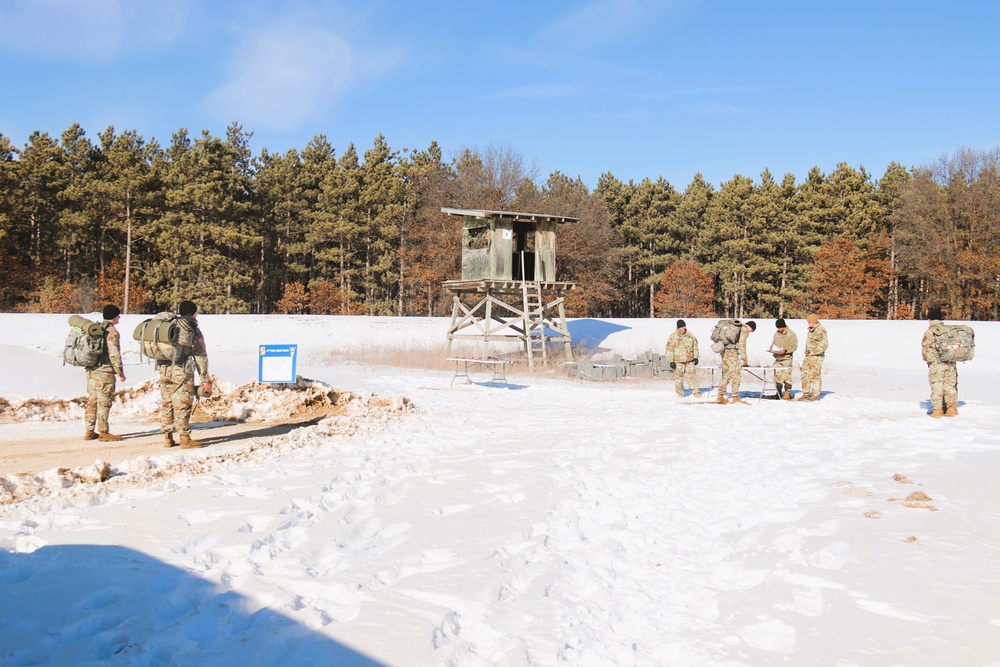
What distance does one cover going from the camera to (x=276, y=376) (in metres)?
15.3

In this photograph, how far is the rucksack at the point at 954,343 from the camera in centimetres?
1352

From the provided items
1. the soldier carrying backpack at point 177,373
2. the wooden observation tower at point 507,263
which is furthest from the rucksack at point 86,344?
the wooden observation tower at point 507,263

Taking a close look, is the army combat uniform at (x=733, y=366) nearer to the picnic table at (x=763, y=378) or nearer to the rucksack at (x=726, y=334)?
the rucksack at (x=726, y=334)

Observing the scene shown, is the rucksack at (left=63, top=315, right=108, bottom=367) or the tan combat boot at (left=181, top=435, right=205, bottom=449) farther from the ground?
the rucksack at (left=63, top=315, right=108, bottom=367)

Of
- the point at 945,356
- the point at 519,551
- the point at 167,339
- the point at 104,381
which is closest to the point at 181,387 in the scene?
the point at 167,339

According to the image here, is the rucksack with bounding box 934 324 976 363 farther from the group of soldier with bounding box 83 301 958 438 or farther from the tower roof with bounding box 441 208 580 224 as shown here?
the tower roof with bounding box 441 208 580 224

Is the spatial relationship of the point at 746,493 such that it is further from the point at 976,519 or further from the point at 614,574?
the point at 614,574

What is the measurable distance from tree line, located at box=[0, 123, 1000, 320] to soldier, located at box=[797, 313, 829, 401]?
32.9 metres

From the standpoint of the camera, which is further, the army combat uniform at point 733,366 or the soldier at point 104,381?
the army combat uniform at point 733,366

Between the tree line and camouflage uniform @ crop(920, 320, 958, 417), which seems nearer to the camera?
camouflage uniform @ crop(920, 320, 958, 417)

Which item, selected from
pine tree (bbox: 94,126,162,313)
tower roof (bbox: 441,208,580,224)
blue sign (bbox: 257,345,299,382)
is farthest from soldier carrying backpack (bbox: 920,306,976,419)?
pine tree (bbox: 94,126,162,313)

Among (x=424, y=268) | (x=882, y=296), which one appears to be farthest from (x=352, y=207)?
(x=882, y=296)

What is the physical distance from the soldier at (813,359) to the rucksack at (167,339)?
41.7 feet

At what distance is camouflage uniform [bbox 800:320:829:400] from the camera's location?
16.8 m
